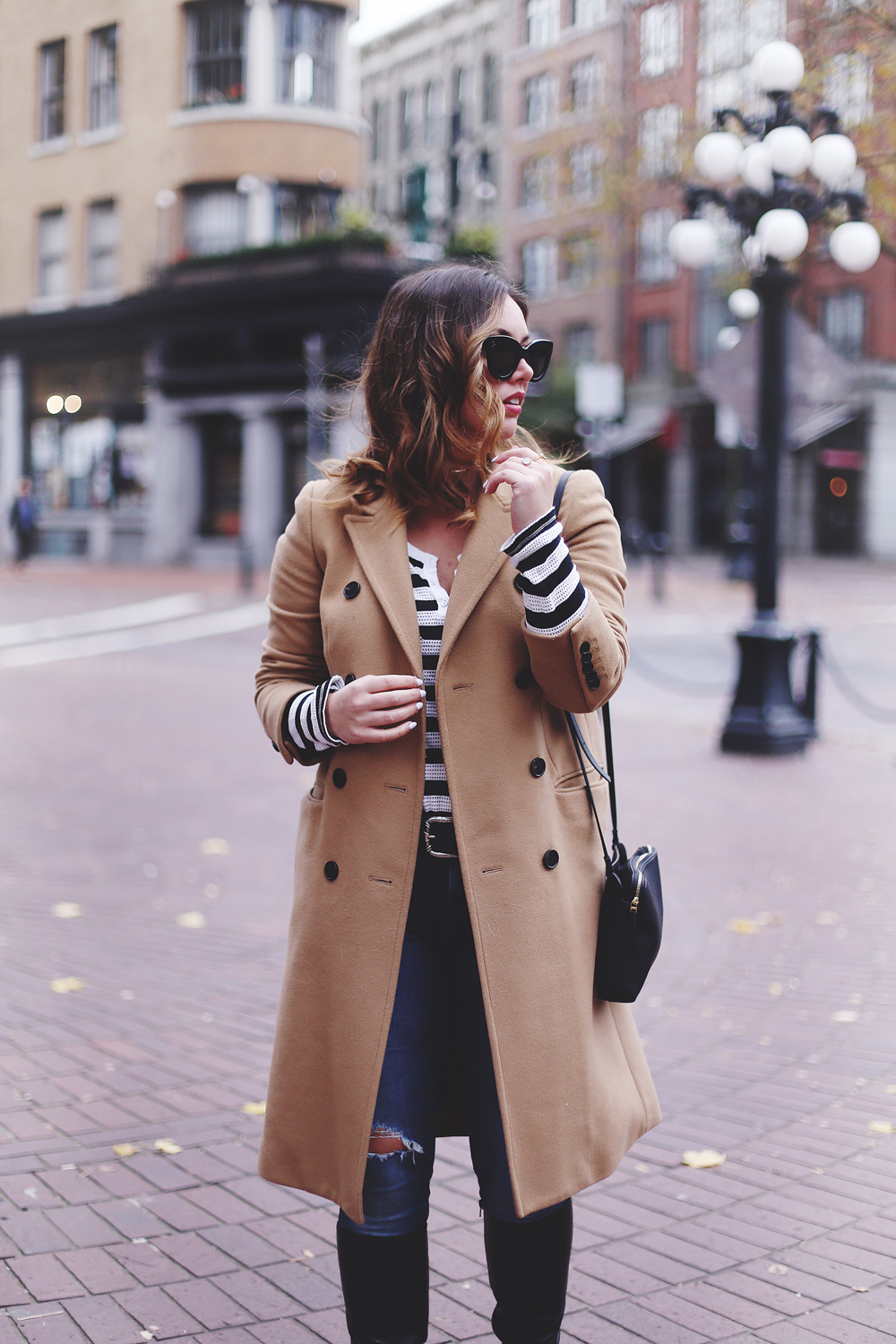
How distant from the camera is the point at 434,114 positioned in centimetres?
4819

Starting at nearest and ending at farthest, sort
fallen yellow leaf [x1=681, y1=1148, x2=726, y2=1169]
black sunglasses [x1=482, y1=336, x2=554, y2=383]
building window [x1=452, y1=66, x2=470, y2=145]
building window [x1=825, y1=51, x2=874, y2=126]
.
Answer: black sunglasses [x1=482, y1=336, x2=554, y2=383]
fallen yellow leaf [x1=681, y1=1148, x2=726, y2=1169]
building window [x1=825, y1=51, x2=874, y2=126]
building window [x1=452, y1=66, x2=470, y2=145]

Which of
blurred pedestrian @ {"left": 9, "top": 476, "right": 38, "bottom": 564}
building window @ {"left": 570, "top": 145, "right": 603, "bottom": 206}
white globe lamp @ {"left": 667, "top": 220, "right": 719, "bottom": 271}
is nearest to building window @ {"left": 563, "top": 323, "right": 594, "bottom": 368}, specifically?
building window @ {"left": 570, "top": 145, "right": 603, "bottom": 206}

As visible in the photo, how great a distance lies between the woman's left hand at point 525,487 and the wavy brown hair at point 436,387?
0.41ft

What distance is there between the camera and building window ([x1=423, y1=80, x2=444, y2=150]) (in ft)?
157

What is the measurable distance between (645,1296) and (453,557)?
1753 mm

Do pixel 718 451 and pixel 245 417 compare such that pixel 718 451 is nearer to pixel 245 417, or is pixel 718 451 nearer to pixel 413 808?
pixel 245 417

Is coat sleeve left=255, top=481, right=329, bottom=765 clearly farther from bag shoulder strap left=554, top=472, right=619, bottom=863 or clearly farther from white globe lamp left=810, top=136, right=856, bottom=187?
white globe lamp left=810, top=136, right=856, bottom=187

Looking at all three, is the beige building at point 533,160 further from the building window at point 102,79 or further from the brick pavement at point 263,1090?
the brick pavement at point 263,1090

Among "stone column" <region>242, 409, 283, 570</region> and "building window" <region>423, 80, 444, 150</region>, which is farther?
"building window" <region>423, 80, 444, 150</region>

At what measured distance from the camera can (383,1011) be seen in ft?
6.84

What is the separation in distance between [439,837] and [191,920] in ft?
12.7

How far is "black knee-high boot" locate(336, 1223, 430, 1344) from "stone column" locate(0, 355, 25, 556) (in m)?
36.1

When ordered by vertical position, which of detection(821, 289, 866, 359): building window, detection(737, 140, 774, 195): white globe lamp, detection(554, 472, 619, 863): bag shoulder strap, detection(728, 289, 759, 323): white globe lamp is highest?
detection(821, 289, 866, 359): building window

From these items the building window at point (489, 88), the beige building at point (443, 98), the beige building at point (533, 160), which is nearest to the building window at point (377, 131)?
the beige building at point (443, 98)
